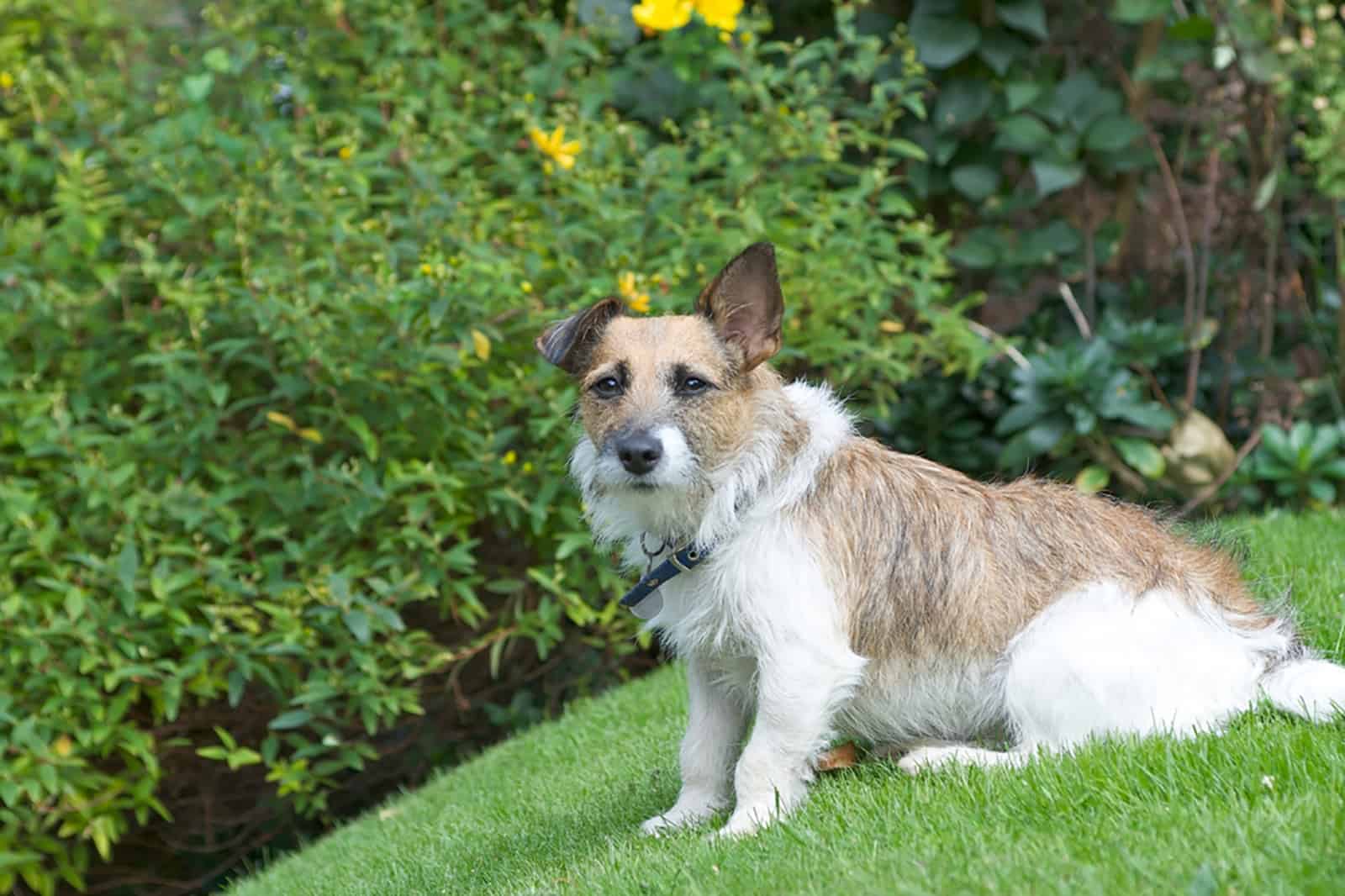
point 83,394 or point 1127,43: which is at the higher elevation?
point 1127,43

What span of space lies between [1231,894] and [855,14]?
23.0ft

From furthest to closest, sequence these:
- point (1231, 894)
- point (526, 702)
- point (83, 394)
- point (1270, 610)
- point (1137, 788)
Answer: point (526, 702) < point (83, 394) < point (1270, 610) < point (1137, 788) < point (1231, 894)

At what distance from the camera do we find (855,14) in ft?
29.9

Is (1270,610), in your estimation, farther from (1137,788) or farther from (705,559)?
(705,559)

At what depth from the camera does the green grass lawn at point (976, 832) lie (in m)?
3.20

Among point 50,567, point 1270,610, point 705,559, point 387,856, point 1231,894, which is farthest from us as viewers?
point 50,567

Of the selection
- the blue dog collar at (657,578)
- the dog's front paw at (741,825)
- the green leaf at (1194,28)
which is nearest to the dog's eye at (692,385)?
the blue dog collar at (657,578)

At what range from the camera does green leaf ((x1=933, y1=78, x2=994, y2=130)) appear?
8.71 m

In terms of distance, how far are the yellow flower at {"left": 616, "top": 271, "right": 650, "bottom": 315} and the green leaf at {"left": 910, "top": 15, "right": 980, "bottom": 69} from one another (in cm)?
282

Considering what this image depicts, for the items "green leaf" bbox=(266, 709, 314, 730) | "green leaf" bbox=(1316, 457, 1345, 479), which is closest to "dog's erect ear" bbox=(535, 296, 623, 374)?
"green leaf" bbox=(266, 709, 314, 730)

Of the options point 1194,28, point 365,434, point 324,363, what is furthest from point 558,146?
point 1194,28

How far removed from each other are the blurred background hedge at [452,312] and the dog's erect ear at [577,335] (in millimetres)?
2003

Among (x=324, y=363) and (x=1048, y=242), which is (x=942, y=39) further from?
(x=324, y=363)

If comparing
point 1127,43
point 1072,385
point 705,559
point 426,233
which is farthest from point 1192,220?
point 705,559
